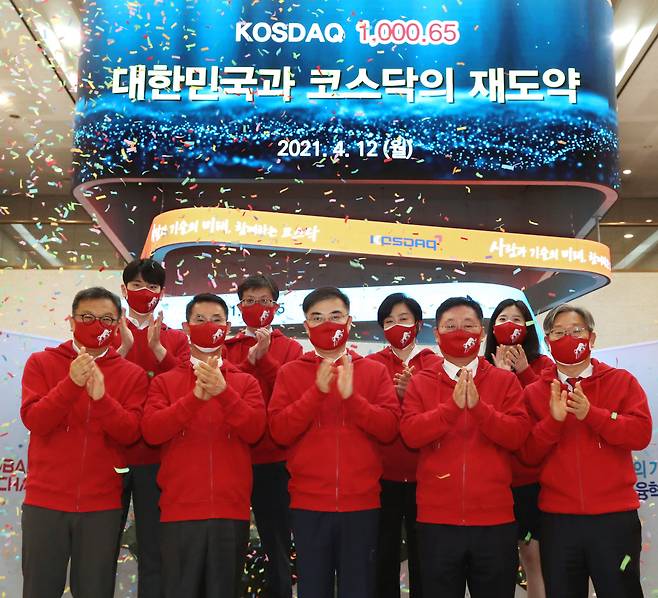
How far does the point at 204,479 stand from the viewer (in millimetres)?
2998

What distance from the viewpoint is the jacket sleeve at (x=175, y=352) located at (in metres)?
3.54

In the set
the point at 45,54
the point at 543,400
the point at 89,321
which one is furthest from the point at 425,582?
the point at 45,54

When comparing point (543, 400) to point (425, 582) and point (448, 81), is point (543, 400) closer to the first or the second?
point (425, 582)

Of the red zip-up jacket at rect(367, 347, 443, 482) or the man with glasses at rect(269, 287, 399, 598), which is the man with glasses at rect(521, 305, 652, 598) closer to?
the red zip-up jacket at rect(367, 347, 443, 482)

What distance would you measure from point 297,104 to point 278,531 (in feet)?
12.6

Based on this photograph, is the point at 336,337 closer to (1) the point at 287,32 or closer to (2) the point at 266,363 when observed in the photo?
(2) the point at 266,363

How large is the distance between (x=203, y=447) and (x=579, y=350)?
1637mm

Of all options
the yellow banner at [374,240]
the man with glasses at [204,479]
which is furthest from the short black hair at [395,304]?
the yellow banner at [374,240]

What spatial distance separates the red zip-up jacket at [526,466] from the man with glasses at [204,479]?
→ 48.8 inches

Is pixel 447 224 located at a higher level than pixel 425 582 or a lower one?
higher

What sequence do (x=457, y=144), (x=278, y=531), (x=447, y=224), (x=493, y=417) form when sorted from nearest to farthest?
(x=493, y=417), (x=278, y=531), (x=457, y=144), (x=447, y=224)

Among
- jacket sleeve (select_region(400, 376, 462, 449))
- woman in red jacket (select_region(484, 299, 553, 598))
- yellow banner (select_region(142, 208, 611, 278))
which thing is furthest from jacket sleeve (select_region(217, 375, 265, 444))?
yellow banner (select_region(142, 208, 611, 278))

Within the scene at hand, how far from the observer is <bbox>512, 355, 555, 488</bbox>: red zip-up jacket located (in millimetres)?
3465

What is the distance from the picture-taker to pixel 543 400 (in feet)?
10.5
